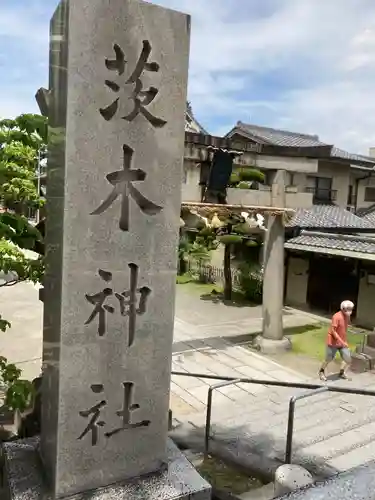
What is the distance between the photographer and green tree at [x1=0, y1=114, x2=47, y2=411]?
4.27 metres

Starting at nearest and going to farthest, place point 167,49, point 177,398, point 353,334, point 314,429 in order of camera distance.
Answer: point 167,49 < point 314,429 < point 177,398 < point 353,334

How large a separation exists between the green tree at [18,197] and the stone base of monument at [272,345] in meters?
8.73

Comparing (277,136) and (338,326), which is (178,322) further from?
(277,136)

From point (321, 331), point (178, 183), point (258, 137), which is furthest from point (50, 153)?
point (258, 137)

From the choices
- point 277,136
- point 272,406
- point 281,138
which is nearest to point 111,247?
→ point 272,406

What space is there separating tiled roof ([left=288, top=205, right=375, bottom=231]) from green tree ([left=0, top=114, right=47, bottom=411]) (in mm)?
15415

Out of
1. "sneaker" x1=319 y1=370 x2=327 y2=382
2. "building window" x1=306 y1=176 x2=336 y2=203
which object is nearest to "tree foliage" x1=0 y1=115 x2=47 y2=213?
"sneaker" x1=319 y1=370 x2=327 y2=382

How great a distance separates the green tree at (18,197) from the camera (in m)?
4.27

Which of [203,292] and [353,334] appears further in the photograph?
[203,292]

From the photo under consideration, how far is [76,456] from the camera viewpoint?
11.2 feet

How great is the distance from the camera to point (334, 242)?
54.1 feet

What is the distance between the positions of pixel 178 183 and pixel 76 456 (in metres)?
2.34

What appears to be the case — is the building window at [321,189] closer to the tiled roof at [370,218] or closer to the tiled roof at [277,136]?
the tiled roof at [370,218]

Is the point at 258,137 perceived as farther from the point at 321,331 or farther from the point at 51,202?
the point at 51,202
